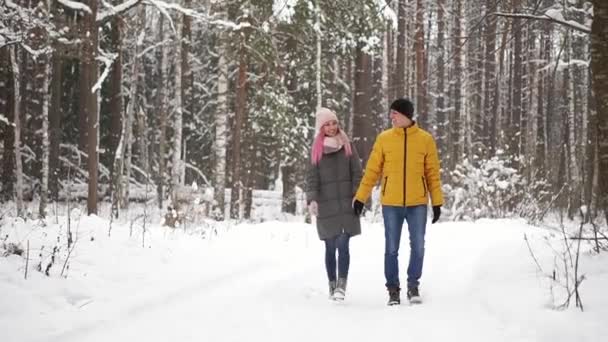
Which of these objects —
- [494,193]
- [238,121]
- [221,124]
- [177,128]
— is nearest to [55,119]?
[177,128]

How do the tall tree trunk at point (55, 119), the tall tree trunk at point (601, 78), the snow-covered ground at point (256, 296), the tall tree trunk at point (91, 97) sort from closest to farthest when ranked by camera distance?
the snow-covered ground at point (256, 296) → the tall tree trunk at point (601, 78) → the tall tree trunk at point (91, 97) → the tall tree trunk at point (55, 119)

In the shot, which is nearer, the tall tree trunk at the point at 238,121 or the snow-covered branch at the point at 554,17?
the snow-covered branch at the point at 554,17

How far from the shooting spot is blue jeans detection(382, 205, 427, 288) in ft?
19.8

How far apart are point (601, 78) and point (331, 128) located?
2917mm

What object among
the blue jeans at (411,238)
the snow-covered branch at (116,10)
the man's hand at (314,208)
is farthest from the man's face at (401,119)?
the snow-covered branch at (116,10)

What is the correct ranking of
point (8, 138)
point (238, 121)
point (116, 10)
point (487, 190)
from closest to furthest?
point (116, 10) → point (487, 190) → point (238, 121) → point (8, 138)

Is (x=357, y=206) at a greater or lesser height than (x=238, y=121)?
lesser

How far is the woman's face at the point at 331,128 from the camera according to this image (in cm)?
646

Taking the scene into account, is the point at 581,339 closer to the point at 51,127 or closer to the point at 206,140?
the point at 51,127

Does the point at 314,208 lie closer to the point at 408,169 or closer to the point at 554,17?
the point at 408,169

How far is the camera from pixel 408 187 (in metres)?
6.02

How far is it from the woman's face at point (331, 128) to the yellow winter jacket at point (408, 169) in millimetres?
569

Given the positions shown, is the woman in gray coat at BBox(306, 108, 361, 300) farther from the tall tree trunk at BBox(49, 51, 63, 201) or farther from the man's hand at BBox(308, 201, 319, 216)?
the tall tree trunk at BBox(49, 51, 63, 201)

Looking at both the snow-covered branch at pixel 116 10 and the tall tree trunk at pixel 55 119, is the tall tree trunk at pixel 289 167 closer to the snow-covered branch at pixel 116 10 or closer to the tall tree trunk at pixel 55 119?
the snow-covered branch at pixel 116 10
